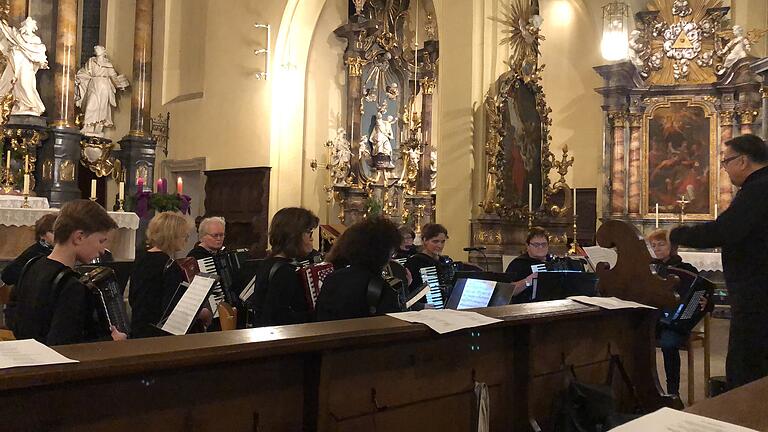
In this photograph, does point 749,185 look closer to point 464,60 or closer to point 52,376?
point 52,376

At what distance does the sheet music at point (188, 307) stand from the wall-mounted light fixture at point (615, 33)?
13.0 metres

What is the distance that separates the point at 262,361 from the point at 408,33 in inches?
596

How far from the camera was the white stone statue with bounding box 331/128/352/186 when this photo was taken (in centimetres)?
1397

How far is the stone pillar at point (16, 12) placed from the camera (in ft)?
42.5

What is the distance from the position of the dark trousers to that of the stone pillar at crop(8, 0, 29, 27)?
40.0 feet

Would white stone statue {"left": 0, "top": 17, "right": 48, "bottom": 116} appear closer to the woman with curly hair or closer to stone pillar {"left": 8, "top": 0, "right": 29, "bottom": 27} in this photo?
stone pillar {"left": 8, "top": 0, "right": 29, "bottom": 27}

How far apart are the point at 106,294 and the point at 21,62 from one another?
1061cm

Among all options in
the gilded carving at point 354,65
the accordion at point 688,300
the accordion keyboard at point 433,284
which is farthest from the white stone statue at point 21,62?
the accordion at point 688,300

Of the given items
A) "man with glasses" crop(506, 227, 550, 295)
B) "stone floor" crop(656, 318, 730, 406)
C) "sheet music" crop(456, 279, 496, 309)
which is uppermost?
"man with glasses" crop(506, 227, 550, 295)

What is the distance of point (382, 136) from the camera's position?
14.6 meters

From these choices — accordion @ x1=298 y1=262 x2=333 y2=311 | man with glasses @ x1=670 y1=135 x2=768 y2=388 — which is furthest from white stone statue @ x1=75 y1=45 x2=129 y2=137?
man with glasses @ x1=670 y1=135 x2=768 y2=388

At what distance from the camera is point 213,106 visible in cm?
1484

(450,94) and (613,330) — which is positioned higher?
(450,94)

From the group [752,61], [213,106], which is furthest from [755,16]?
[213,106]
